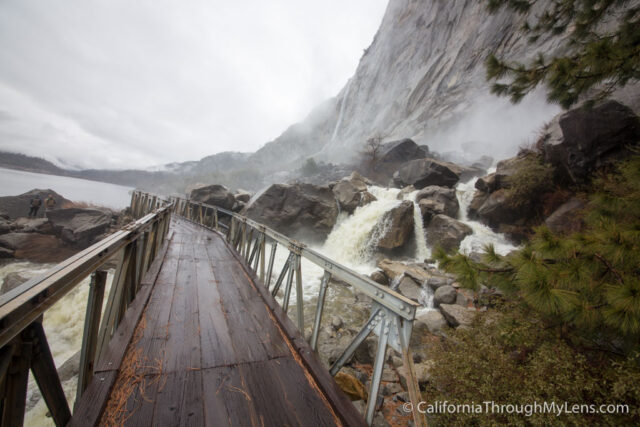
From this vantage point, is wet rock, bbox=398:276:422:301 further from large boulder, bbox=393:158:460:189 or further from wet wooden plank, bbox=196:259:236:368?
large boulder, bbox=393:158:460:189

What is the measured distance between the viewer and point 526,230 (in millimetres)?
10891

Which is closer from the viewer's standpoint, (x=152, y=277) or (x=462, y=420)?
(x=462, y=420)

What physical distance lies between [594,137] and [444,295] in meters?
8.44

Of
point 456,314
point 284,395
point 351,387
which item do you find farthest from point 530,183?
point 284,395

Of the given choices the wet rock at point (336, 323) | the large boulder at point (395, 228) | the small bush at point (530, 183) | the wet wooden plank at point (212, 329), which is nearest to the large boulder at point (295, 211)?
the large boulder at point (395, 228)

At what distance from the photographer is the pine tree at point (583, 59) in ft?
9.68

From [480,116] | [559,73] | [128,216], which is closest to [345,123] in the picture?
[480,116]

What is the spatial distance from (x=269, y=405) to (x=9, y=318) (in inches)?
66.1

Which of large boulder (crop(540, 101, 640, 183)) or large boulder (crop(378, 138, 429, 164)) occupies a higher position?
large boulder (crop(378, 138, 429, 164))

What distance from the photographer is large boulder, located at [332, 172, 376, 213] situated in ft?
53.5

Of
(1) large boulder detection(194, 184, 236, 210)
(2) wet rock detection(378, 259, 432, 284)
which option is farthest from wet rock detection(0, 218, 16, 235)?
(2) wet rock detection(378, 259, 432, 284)

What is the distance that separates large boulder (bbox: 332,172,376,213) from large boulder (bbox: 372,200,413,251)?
344cm

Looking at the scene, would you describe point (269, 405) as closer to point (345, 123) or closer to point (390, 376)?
A: point (390, 376)

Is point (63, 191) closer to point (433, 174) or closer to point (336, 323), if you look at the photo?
point (433, 174)
